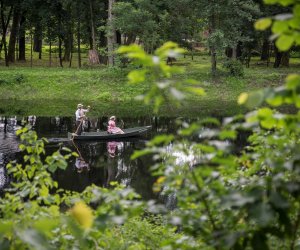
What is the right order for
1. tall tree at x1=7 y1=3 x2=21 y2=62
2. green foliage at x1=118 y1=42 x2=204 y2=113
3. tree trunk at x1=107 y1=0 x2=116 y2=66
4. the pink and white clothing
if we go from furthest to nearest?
1. tall tree at x1=7 y1=3 x2=21 y2=62
2. tree trunk at x1=107 y1=0 x2=116 y2=66
3. the pink and white clothing
4. green foliage at x1=118 y1=42 x2=204 y2=113

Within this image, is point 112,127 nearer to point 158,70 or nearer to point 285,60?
point 158,70

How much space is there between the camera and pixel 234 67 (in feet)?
127

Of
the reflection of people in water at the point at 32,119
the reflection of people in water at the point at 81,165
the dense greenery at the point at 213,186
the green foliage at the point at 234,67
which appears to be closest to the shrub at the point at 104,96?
the reflection of people in water at the point at 32,119

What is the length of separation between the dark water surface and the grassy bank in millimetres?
3334

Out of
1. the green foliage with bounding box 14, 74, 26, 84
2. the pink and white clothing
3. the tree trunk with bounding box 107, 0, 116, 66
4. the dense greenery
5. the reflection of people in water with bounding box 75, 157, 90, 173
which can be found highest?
the tree trunk with bounding box 107, 0, 116, 66

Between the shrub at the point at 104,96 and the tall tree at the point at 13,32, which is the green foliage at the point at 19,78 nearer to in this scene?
the shrub at the point at 104,96

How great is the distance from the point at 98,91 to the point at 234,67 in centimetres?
1127

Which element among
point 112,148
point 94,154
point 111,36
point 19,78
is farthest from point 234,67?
point 94,154

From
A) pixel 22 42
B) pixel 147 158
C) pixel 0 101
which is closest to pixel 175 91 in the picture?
pixel 147 158

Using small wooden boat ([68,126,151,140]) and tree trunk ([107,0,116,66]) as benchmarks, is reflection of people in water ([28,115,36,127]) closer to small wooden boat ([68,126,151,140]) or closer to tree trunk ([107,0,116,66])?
small wooden boat ([68,126,151,140])

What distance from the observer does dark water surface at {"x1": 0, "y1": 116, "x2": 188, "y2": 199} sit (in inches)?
588

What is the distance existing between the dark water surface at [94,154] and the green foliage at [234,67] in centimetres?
1333

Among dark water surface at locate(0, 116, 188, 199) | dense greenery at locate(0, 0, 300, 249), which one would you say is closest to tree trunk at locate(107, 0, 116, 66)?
dark water surface at locate(0, 116, 188, 199)

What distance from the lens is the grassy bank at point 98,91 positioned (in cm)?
3048
